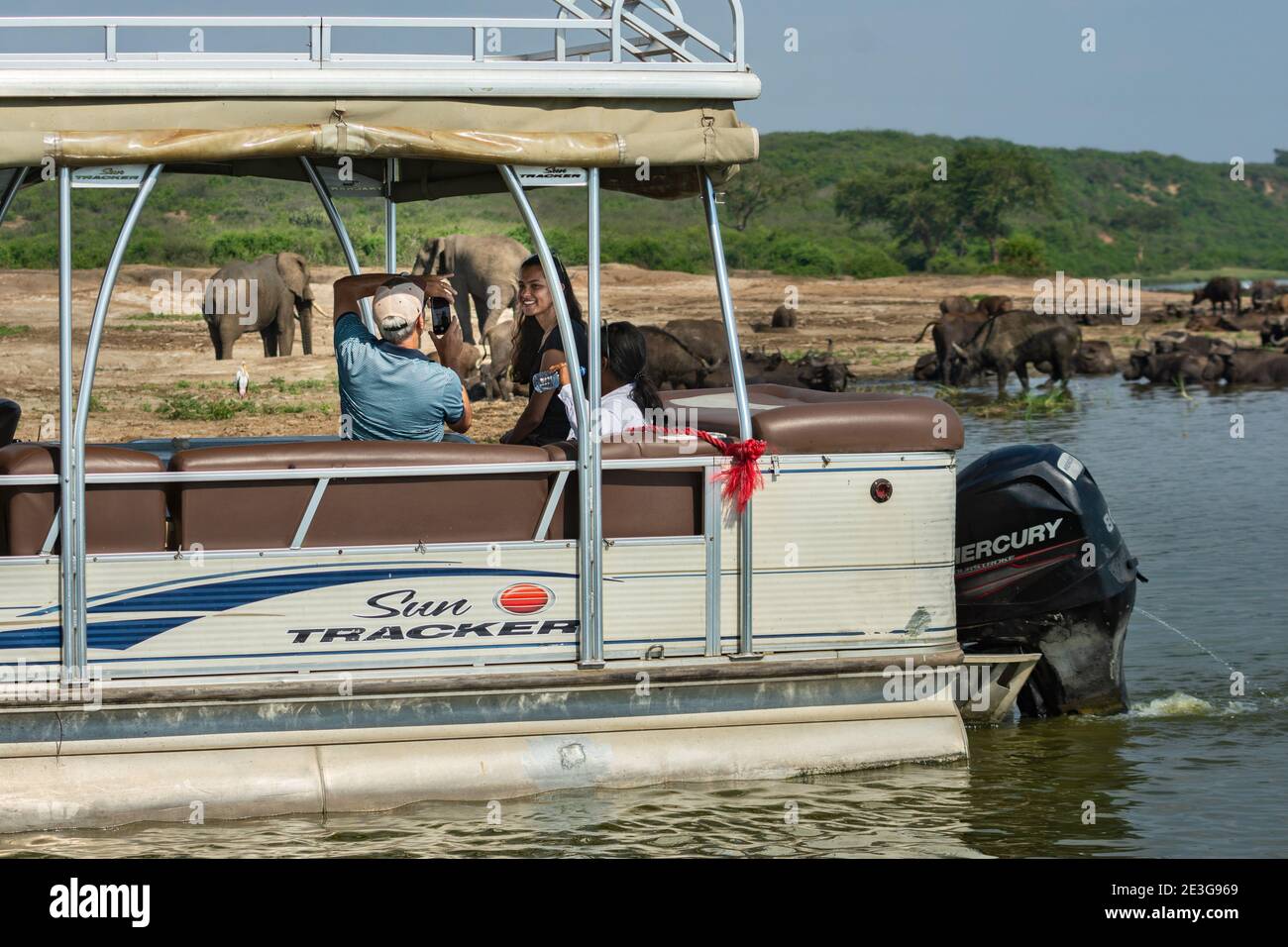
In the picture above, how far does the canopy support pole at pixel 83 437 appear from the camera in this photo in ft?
19.1

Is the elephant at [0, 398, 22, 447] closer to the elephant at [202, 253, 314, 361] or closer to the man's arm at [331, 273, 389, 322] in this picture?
the man's arm at [331, 273, 389, 322]

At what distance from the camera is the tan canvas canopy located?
5797 mm

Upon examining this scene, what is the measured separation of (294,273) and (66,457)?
57.6ft

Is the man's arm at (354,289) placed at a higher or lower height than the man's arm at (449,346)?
higher

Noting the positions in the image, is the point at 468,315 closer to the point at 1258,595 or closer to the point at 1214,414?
the point at 1214,414

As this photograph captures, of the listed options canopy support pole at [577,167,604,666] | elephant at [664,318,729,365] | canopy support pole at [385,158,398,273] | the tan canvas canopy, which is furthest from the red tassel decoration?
elephant at [664,318,729,365]

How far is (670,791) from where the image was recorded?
6.55 meters

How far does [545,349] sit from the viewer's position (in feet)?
22.4

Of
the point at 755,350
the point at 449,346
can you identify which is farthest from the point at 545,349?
the point at 755,350

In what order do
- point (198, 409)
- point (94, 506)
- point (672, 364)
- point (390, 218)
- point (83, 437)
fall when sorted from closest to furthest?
point (83, 437)
point (94, 506)
point (390, 218)
point (198, 409)
point (672, 364)

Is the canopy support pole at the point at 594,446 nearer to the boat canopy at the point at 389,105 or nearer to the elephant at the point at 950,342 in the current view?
the boat canopy at the point at 389,105

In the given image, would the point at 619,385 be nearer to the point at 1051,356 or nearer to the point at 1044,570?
the point at 1044,570

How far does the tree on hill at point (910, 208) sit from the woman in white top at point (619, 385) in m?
62.6

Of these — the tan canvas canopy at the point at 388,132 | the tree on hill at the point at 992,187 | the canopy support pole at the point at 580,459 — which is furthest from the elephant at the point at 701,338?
the tree on hill at the point at 992,187
